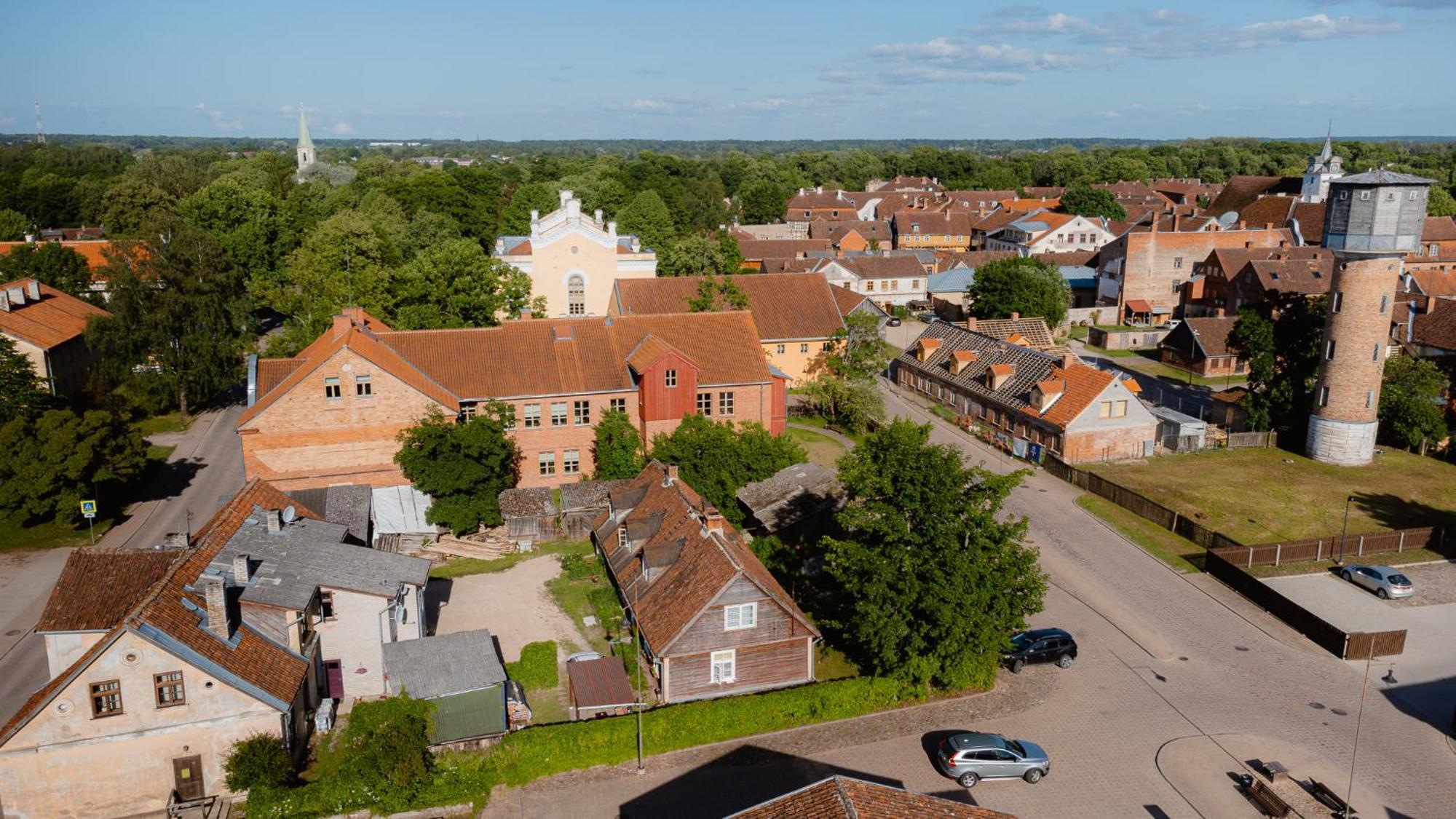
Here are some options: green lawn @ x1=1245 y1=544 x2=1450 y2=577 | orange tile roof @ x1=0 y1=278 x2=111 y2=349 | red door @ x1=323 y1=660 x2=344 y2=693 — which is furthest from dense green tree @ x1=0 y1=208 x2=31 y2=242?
green lawn @ x1=1245 y1=544 x2=1450 y2=577

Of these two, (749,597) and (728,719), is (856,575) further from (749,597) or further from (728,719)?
(728,719)

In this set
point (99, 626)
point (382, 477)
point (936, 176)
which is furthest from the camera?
point (936, 176)

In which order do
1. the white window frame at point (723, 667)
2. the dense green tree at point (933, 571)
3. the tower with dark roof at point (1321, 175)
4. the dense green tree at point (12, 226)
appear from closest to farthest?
the dense green tree at point (933, 571), the white window frame at point (723, 667), the dense green tree at point (12, 226), the tower with dark roof at point (1321, 175)

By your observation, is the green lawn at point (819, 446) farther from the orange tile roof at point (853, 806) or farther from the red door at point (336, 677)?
the orange tile roof at point (853, 806)

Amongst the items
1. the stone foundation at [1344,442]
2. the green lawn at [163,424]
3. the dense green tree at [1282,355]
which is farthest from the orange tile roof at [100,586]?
the dense green tree at [1282,355]

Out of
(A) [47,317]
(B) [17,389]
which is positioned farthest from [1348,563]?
(A) [47,317]

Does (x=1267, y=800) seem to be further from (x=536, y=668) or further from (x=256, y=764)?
(x=256, y=764)

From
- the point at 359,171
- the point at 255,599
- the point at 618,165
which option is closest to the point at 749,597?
the point at 255,599
